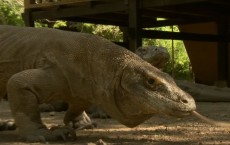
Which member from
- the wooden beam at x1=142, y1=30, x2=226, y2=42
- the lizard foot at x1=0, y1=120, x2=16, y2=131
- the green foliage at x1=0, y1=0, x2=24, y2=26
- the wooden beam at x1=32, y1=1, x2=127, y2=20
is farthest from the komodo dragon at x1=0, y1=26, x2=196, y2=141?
the green foliage at x1=0, y1=0, x2=24, y2=26

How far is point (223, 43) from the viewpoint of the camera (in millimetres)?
10812

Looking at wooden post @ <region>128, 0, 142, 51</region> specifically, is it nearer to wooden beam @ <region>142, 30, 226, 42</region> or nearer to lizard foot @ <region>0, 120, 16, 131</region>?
wooden beam @ <region>142, 30, 226, 42</region>

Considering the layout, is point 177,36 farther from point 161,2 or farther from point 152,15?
point 161,2

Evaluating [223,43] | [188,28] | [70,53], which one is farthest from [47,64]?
[188,28]

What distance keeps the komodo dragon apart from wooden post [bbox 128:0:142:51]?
13.3 feet

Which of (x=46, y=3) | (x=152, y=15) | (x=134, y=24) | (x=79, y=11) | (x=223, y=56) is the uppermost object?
(x=46, y=3)

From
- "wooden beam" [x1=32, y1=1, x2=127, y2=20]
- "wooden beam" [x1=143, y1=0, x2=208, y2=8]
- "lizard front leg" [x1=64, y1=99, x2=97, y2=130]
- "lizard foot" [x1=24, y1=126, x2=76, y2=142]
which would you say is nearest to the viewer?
"lizard foot" [x1=24, y1=126, x2=76, y2=142]

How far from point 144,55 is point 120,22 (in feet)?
22.4

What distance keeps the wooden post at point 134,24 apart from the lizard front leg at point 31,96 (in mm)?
4420

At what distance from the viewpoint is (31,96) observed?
3.54 m

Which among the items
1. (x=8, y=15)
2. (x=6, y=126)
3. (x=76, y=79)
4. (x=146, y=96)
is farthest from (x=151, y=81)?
(x=8, y=15)

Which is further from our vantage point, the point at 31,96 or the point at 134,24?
the point at 134,24

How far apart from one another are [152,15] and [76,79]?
23.6ft

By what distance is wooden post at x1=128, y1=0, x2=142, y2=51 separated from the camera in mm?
7953
